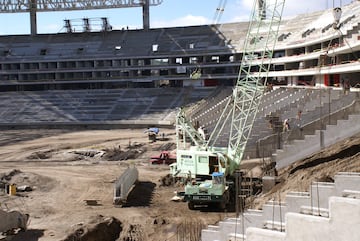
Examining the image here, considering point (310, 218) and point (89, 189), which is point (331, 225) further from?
point (89, 189)

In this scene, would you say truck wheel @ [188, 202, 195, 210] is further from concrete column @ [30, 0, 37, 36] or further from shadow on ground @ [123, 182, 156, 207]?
concrete column @ [30, 0, 37, 36]

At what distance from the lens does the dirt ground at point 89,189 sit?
854 inches

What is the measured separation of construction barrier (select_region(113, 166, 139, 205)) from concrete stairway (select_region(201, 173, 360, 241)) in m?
12.2

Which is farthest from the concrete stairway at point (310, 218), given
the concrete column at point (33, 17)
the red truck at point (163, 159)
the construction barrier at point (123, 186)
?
the concrete column at point (33, 17)

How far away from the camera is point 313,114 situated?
30.5 meters

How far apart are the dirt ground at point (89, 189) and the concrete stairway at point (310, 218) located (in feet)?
24.0

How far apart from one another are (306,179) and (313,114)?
10.3 meters

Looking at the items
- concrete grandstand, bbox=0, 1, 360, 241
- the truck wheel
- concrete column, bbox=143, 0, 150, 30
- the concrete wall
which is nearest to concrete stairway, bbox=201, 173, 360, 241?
the concrete wall

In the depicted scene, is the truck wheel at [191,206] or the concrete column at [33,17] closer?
the truck wheel at [191,206]

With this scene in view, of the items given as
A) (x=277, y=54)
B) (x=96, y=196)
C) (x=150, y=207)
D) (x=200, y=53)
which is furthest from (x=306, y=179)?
(x=200, y=53)

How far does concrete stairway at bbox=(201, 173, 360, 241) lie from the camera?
8.32 meters

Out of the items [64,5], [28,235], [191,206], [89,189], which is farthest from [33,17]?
[28,235]

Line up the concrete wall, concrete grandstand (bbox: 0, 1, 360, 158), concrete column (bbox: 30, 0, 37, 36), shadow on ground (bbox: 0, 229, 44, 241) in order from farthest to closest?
concrete column (bbox: 30, 0, 37, 36) < concrete grandstand (bbox: 0, 1, 360, 158) < shadow on ground (bbox: 0, 229, 44, 241) < the concrete wall

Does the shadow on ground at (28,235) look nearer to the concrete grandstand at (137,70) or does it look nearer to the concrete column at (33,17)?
the concrete grandstand at (137,70)
